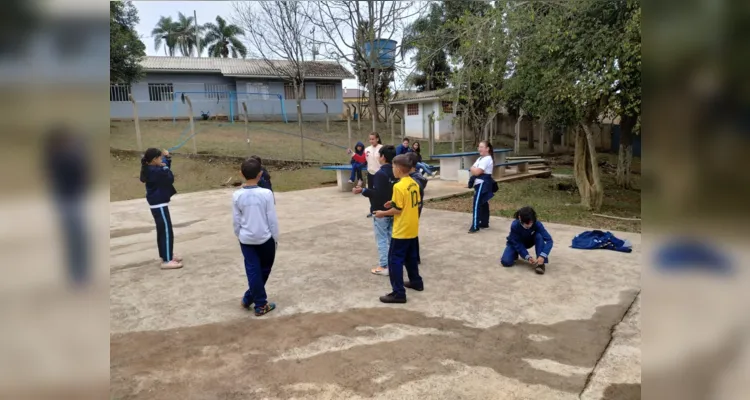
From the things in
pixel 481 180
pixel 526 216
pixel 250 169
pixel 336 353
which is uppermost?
pixel 250 169

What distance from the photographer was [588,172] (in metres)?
9.60

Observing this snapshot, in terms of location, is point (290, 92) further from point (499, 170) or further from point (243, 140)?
point (499, 170)

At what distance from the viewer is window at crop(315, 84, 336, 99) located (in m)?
26.9

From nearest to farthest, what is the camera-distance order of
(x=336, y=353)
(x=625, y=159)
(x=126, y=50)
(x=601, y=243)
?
(x=336, y=353), (x=601, y=243), (x=625, y=159), (x=126, y=50)

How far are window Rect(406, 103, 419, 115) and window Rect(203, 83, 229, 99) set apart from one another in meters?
9.75

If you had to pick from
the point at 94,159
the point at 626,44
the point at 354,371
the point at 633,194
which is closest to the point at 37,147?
the point at 94,159

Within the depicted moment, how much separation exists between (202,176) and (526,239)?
991cm

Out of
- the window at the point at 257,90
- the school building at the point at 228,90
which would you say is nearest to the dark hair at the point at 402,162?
the school building at the point at 228,90

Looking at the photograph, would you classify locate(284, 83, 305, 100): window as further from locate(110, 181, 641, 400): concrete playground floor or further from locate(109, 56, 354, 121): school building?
locate(110, 181, 641, 400): concrete playground floor

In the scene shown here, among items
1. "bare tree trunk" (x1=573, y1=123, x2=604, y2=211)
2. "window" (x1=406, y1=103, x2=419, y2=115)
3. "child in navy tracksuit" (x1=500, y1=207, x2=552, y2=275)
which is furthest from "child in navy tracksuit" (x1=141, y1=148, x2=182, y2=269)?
"window" (x1=406, y1=103, x2=419, y2=115)

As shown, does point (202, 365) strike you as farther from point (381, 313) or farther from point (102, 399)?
point (102, 399)

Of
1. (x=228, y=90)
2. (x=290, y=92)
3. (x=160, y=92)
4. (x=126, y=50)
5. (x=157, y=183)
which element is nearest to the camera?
(x=157, y=183)

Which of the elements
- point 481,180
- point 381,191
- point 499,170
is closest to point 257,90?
point 499,170

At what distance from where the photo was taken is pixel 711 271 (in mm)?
831
